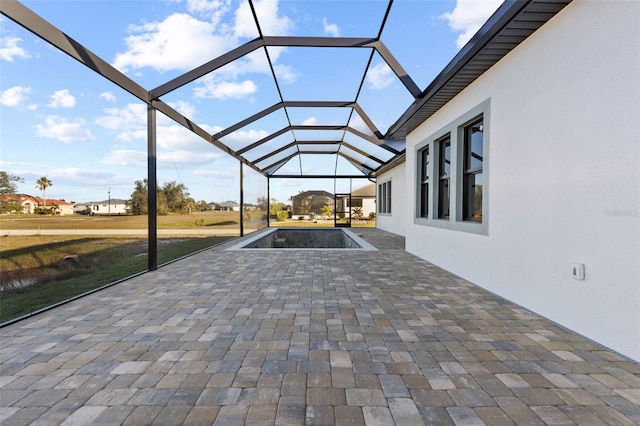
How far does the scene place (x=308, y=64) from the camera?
581cm

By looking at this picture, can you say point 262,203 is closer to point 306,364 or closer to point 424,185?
point 424,185

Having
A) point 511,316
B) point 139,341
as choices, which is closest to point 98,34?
point 139,341

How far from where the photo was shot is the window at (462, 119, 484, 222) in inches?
166

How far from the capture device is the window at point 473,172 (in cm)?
421

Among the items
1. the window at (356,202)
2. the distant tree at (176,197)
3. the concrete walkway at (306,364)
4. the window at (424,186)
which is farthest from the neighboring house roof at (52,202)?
the window at (356,202)

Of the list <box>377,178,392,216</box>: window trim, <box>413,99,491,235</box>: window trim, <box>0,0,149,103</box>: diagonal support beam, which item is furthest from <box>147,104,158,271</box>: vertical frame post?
<box>377,178,392,216</box>: window trim

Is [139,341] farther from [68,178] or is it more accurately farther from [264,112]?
[264,112]

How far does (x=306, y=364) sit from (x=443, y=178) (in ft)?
14.5

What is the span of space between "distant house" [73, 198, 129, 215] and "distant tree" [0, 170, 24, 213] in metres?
0.89

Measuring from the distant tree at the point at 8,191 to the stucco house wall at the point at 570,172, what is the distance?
4.84 m

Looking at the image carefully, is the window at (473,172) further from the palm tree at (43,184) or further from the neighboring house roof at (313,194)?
the neighboring house roof at (313,194)

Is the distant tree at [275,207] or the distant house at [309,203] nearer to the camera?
the distant tree at [275,207]

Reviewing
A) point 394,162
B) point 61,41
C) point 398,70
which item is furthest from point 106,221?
point 394,162

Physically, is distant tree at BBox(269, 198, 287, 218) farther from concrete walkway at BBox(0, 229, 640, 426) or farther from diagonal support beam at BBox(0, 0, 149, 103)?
concrete walkway at BBox(0, 229, 640, 426)
